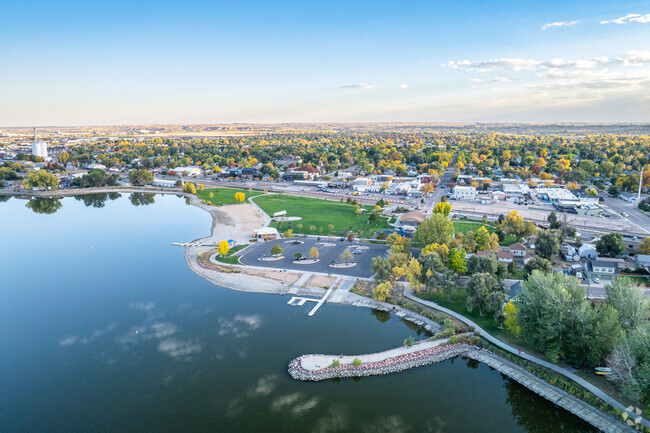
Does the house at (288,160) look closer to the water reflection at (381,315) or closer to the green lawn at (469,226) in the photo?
the green lawn at (469,226)

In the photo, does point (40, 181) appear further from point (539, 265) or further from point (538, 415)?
point (538, 415)

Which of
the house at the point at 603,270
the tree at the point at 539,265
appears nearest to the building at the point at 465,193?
the house at the point at 603,270

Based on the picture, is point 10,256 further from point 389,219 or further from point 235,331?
point 389,219

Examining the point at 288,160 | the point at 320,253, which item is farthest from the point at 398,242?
the point at 288,160

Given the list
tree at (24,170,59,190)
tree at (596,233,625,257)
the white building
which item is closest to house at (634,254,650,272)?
tree at (596,233,625,257)

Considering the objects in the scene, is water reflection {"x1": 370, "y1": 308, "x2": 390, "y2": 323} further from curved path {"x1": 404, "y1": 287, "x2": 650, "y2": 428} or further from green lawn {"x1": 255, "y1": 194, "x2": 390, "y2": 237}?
green lawn {"x1": 255, "y1": 194, "x2": 390, "y2": 237}

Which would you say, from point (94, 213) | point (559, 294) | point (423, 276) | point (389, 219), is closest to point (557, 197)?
point (389, 219)
